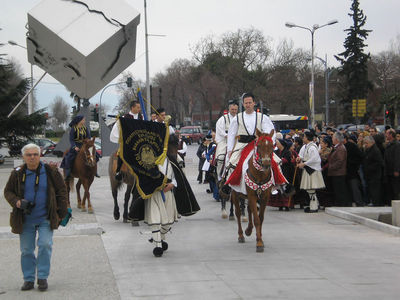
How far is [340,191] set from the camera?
14664mm

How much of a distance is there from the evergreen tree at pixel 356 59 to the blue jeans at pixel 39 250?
223ft

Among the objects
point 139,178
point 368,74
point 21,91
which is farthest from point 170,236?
point 368,74

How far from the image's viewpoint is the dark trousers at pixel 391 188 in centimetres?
1432

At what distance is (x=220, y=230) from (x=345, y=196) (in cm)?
423

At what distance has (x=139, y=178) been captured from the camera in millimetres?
9188

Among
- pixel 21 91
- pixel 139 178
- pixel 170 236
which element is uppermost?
pixel 21 91

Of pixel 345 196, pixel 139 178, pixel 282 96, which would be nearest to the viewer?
pixel 139 178

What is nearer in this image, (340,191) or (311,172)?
(311,172)

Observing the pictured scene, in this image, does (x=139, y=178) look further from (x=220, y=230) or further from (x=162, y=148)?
(x=220, y=230)

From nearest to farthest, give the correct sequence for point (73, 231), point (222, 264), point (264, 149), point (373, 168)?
point (222, 264)
point (264, 149)
point (73, 231)
point (373, 168)

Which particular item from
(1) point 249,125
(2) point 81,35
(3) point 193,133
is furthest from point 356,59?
(1) point 249,125

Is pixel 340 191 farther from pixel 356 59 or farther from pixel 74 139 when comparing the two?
pixel 356 59

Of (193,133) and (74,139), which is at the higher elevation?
(193,133)

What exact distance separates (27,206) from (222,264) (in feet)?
9.62
